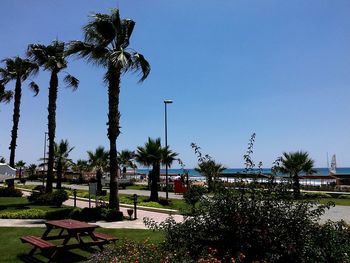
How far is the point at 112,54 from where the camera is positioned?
64.8ft

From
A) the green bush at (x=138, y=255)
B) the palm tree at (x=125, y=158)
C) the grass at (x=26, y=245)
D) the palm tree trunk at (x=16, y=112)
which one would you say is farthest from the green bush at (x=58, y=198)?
the palm tree at (x=125, y=158)

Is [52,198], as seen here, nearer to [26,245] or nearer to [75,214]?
[75,214]

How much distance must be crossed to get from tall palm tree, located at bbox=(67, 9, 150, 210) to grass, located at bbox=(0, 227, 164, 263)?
16.9 ft

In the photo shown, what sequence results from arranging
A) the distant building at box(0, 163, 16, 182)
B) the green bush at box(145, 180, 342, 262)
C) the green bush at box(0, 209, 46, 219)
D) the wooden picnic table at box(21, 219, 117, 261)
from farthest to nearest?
the green bush at box(0, 209, 46, 219)
the distant building at box(0, 163, 16, 182)
the wooden picnic table at box(21, 219, 117, 261)
the green bush at box(145, 180, 342, 262)

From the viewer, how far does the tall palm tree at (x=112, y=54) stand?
66.1 ft

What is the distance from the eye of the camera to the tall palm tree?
2016 centimetres

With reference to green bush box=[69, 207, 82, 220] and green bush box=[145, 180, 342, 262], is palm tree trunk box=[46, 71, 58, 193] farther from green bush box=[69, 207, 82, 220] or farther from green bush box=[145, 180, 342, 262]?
green bush box=[145, 180, 342, 262]

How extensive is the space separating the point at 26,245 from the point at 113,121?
9.25 metres

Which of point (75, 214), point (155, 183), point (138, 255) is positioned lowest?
point (75, 214)

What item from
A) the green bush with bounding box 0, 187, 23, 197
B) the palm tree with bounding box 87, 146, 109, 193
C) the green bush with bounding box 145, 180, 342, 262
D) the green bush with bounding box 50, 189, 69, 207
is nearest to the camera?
the green bush with bounding box 145, 180, 342, 262

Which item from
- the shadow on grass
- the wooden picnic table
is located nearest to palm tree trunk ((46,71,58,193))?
the wooden picnic table

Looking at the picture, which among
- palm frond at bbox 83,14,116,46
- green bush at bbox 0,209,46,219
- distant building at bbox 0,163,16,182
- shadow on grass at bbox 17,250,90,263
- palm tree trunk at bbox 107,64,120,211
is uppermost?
palm frond at bbox 83,14,116,46

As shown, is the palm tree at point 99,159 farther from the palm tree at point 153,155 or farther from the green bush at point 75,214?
the green bush at point 75,214

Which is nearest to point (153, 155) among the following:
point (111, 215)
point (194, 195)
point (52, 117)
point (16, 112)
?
point (52, 117)
